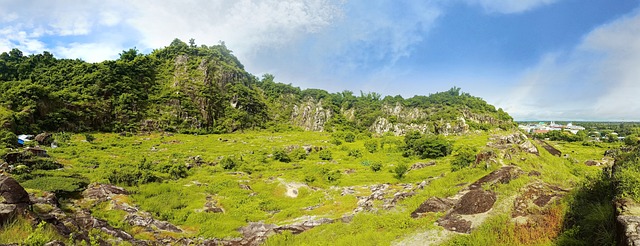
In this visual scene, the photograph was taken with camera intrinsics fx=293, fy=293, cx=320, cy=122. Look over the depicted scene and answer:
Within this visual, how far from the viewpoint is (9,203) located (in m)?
13.0

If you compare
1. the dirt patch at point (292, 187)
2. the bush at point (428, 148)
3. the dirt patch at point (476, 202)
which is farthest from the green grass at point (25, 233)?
the bush at point (428, 148)

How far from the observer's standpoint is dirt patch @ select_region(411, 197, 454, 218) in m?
16.9

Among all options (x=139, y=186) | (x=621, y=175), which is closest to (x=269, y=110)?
(x=139, y=186)

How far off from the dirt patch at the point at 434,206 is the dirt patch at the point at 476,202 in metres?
0.67

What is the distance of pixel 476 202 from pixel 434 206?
226cm

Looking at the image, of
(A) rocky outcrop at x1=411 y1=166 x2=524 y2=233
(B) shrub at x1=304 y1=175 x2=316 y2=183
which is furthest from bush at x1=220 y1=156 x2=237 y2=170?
(A) rocky outcrop at x1=411 y1=166 x2=524 y2=233

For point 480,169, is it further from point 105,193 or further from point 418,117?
point 418,117

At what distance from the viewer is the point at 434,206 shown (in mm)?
17266

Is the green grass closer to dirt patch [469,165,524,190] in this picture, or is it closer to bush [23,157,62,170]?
dirt patch [469,165,524,190]

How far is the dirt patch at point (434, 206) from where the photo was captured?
1694 cm

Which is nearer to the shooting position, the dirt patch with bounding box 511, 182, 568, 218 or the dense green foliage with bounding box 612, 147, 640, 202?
→ the dense green foliage with bounding box 612, 147, 640, 202

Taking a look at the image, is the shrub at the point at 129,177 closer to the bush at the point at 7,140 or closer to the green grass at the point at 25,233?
the green grass at the point at 25,233

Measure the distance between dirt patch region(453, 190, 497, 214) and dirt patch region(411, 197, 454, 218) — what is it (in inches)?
26.4

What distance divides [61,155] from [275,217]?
43.6 m
